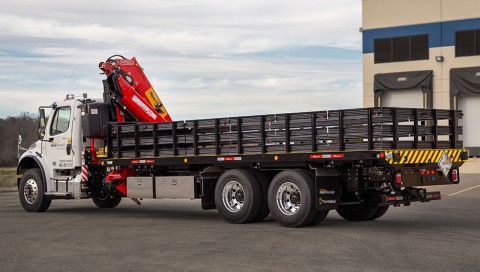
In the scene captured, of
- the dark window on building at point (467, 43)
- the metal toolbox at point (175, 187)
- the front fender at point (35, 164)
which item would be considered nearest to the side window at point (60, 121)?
the front fender at point (35, 164)

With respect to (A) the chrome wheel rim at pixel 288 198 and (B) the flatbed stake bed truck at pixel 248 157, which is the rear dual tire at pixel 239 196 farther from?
(A) the chrome wheel rim at pixel 288 198

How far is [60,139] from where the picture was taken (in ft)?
64.9

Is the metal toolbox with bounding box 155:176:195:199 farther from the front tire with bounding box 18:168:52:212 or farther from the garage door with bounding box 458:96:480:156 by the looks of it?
the garage door with bounding box 458:96:480:156

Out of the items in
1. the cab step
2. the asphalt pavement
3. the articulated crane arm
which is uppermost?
the articulated crane arm

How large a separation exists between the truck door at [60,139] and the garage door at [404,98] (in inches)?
1122

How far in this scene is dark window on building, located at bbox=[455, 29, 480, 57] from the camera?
4275 cm

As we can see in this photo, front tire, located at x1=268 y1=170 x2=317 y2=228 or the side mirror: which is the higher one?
the side mirror

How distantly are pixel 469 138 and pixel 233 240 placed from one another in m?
34.5

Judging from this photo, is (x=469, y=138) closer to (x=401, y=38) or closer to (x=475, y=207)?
(x=401, y=38)

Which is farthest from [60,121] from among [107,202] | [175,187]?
[175,187]

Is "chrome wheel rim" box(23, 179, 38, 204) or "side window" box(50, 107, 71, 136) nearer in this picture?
"side window" box(50, 107, 71, 136)

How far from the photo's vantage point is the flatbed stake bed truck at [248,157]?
14281 mm

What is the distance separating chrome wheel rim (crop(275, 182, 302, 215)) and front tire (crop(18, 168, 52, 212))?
7.62 m

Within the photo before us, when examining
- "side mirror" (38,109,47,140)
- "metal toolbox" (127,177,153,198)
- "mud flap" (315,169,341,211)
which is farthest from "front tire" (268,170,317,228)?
"side mirror" (38,109,47,140)
